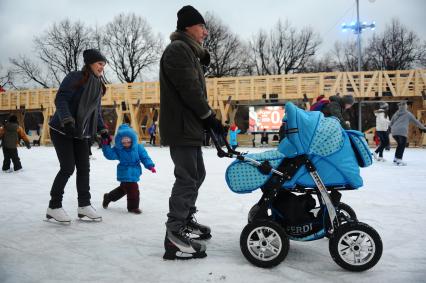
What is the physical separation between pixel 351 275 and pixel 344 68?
40066mm

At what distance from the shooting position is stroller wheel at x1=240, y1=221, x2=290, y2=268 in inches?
104

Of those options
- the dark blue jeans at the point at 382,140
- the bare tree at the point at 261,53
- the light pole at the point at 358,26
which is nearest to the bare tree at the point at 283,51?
the bare tree at the point at 261,53

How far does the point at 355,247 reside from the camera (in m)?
2.61

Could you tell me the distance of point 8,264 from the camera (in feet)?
8.89

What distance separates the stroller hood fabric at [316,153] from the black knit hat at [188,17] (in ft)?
3.03

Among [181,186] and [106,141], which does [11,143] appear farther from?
[181,186]

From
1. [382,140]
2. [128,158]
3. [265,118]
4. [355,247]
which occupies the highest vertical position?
[265,118]

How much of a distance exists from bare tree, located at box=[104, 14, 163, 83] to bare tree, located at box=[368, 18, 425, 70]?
20.3m

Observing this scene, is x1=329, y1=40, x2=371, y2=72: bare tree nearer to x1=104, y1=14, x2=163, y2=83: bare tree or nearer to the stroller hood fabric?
x1=104, y1=14, x2=163, y2=83: bare tree

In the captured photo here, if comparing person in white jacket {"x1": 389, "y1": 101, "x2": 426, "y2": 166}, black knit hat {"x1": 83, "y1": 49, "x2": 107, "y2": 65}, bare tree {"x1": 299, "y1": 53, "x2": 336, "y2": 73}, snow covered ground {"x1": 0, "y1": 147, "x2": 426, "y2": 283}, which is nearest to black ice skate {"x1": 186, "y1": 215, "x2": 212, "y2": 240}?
snow covered ground {"x1": 0, "y1": 147, "x2": 426, "y2": 283}

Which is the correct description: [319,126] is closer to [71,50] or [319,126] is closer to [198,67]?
[198,67]

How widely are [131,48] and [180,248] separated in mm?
38713

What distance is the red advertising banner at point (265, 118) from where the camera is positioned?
22.8 m

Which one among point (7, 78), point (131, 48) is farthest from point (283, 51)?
point (7, 78)
